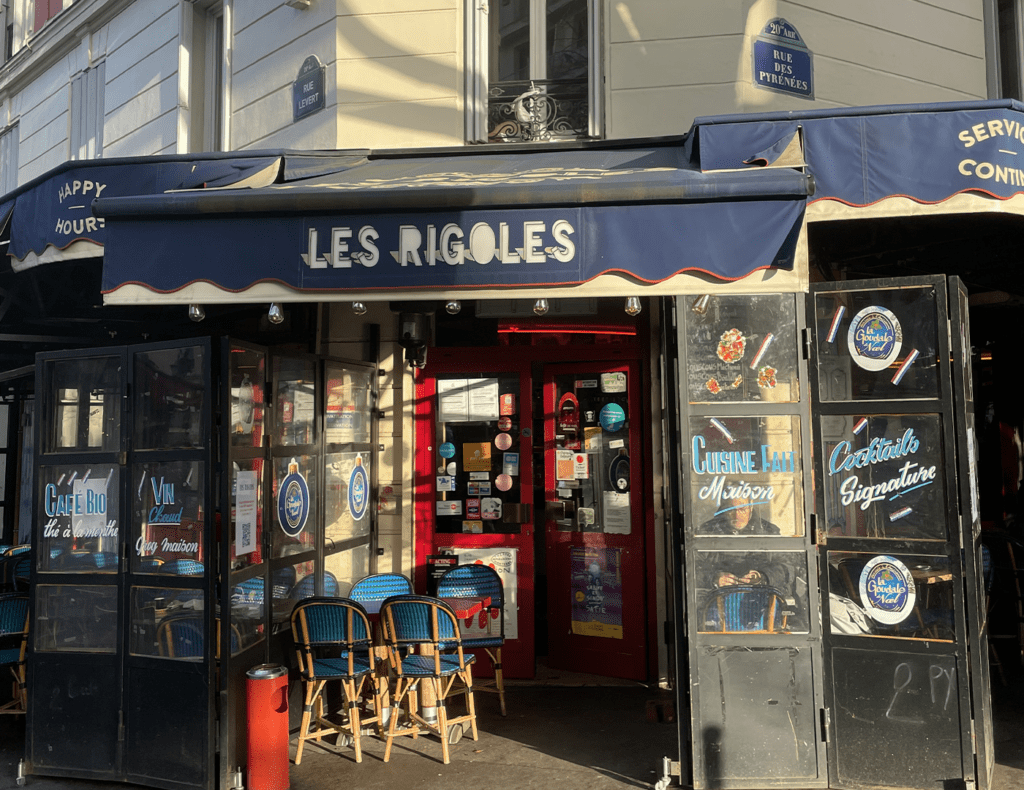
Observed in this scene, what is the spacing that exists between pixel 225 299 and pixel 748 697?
3.65m

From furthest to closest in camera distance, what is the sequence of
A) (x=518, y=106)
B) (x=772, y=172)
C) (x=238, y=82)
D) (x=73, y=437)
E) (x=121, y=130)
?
(x=121, y=130), (x=238, y=82), (x=518, y=106), (x=73, y=437), (x=772, y=172)

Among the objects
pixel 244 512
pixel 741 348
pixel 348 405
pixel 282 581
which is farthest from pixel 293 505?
pixel 741 348

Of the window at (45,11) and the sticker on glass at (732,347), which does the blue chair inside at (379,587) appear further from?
the window at (45,11)

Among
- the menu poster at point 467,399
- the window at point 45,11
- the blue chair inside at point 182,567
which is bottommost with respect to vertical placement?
the blue chair inside at point 182,567

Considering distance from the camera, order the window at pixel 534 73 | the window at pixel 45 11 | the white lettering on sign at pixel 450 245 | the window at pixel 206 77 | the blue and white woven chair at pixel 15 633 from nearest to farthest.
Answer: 1. the white lettering on sign at pixel 450 245
2. the blue and white woven chair at pixel 15 633
3. the window at pixel 534 73
4. the window at pixel 206 77
5. the window at pixel 45 11

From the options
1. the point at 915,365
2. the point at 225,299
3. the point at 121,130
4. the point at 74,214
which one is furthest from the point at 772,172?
the point at 121,130

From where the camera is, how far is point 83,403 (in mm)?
5617

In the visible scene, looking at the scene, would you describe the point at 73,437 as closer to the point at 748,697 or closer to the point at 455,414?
the point at 455,414

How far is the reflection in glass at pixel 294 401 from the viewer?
592 centimetres

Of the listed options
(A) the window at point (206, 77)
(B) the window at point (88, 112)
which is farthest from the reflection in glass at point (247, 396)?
(B) the window at point (88, 112)

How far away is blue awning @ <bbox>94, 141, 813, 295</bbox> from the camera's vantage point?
4.14 metres

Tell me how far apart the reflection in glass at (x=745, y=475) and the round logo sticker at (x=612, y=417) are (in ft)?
7.55

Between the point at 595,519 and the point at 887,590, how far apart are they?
9.59 ft

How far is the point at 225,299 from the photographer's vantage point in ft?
14.3
